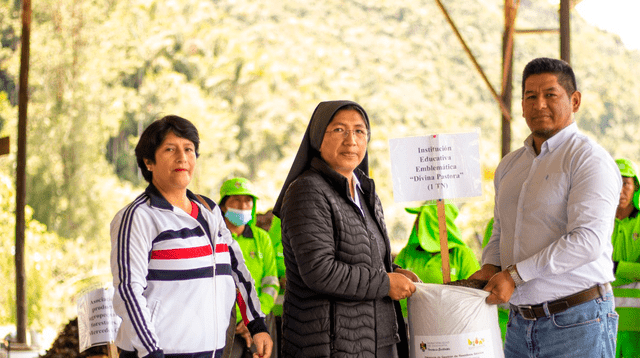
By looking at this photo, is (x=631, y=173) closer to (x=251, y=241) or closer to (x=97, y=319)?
(x=251, y=241)

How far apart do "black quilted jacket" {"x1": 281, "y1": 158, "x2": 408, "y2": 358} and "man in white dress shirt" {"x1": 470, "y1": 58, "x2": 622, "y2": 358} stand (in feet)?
1.85

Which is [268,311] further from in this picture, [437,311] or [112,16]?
[112,16]

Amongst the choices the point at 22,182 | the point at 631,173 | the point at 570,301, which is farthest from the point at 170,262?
the point at 22,182

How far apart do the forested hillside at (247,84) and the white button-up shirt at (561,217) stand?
55.7 feet

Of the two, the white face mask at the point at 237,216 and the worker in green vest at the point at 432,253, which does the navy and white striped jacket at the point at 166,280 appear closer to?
the worker in green vest at the point at 432,253

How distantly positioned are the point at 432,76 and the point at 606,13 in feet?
30.3

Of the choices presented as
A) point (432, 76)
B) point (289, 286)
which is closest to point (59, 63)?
point (432, 76)

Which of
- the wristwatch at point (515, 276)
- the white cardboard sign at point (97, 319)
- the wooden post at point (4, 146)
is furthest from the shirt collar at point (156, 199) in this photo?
the wooden post at point (4, 146)

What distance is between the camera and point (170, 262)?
2551 millimetres

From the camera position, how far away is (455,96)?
1193 inches

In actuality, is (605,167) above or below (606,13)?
below

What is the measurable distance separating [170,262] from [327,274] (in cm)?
56

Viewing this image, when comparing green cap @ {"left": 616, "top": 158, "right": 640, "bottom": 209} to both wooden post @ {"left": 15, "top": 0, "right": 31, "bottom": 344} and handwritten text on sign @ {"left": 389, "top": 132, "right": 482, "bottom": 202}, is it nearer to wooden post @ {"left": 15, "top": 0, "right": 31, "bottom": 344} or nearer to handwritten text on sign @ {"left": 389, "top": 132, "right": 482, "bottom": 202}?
handwritten text on sign @ {"left": 389, "top": 132, "right": 482, "bottom": 202}

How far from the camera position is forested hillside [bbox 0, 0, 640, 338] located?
76.4ft
